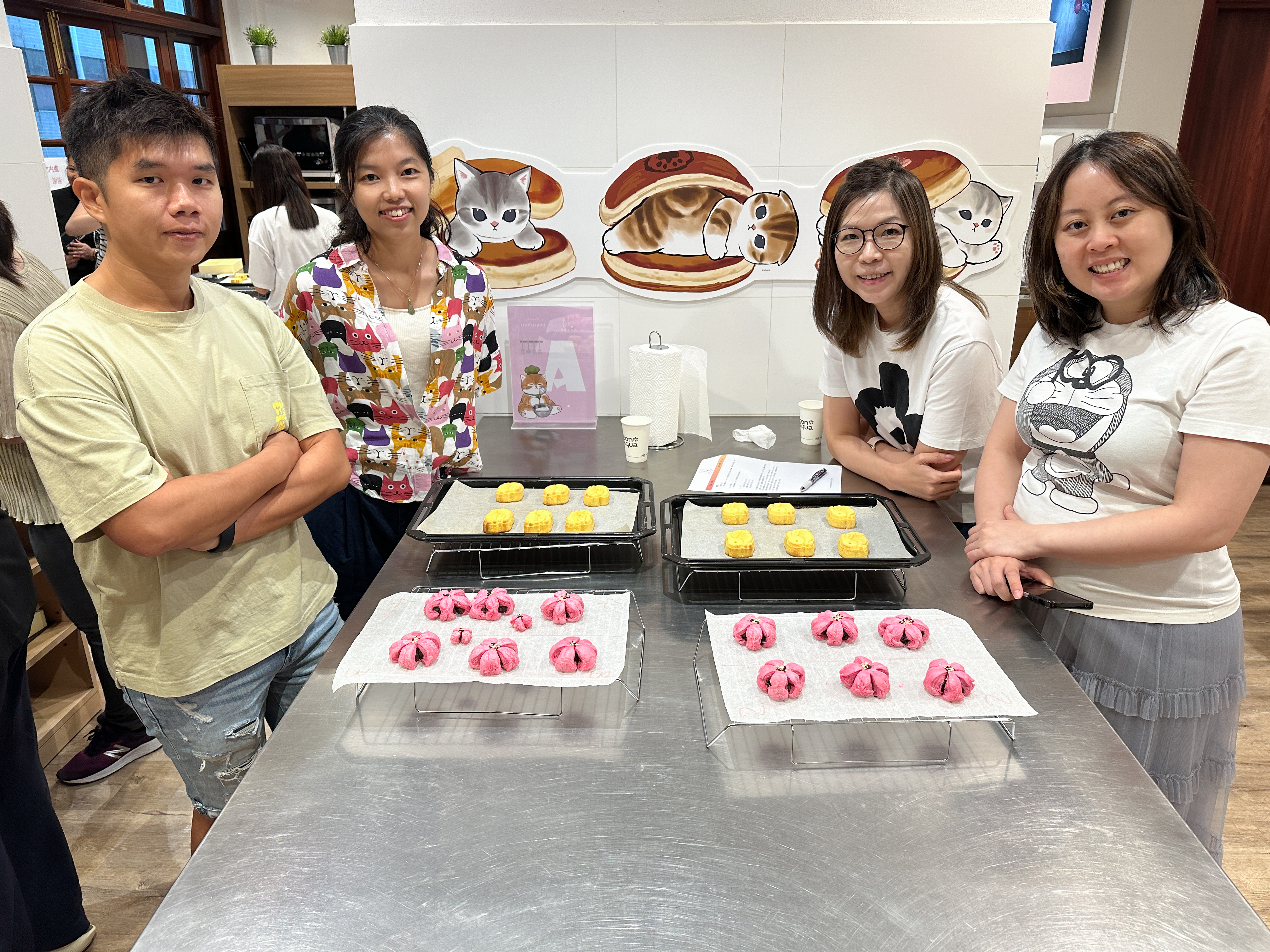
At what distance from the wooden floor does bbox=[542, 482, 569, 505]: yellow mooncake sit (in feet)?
4.30

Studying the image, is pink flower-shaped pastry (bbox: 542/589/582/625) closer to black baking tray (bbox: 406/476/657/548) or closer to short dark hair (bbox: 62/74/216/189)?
black baking tray (bbox: 406/476/657/548)

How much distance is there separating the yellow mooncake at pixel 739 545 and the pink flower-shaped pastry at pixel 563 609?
0.29 m

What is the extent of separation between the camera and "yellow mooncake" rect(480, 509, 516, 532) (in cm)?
146

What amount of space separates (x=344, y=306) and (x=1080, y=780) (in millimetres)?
1490

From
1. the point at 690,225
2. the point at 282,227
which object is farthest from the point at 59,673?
the point at 690,225

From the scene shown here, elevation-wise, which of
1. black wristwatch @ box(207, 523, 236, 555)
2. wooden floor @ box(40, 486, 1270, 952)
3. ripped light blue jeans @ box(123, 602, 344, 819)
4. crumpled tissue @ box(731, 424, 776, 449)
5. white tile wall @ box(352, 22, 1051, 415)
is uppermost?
white tile wall @ box(352, 22, 1051, 415)

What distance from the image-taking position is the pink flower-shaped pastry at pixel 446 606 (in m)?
1.21

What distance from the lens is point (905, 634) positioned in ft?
3.71

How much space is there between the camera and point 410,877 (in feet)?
2.71

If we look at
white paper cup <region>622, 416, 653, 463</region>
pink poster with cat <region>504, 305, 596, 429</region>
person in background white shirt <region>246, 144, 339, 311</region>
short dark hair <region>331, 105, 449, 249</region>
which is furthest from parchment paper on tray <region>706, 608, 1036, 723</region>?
person in background white shirt <region>246, 144, 339, 311</region>

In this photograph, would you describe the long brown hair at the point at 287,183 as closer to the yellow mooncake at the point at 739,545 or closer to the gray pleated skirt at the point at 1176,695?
the yellow mooncake at the point at 739,545

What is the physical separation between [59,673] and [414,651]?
205cm

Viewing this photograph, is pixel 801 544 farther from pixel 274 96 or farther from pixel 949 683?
pixel 274 96

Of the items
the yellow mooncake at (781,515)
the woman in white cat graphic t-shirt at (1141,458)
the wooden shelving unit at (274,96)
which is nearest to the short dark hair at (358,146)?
the yellow mooncake at (781,515)
